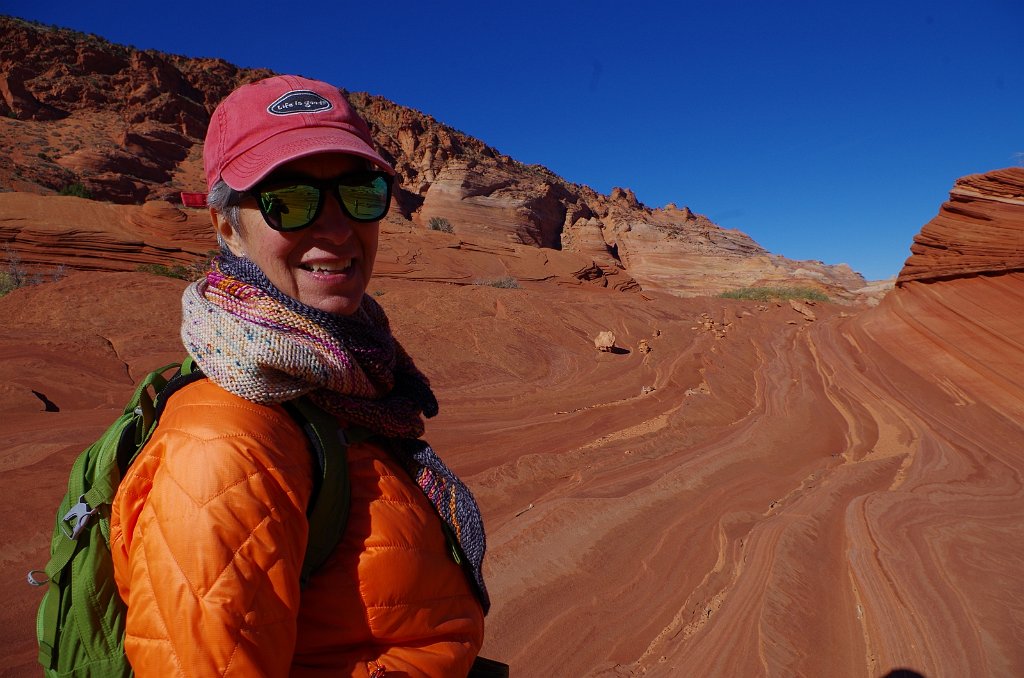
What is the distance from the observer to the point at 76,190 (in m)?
21.7

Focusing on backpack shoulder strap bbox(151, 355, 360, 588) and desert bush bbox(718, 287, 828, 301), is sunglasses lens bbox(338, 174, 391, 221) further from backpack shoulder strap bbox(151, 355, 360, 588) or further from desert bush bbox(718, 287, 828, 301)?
desert bush bbox(718, 287, 828, 301)

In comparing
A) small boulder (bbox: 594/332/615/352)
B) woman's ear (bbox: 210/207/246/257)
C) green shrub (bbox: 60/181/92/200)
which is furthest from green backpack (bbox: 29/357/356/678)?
green shrub (bbox: 60/181/92/200)

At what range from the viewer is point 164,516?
30.4 inches

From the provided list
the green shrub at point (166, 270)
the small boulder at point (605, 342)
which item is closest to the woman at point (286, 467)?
the small boulder at point (605, 342)

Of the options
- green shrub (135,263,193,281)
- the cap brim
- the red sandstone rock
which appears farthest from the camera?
green shrub (135,263,193,281)

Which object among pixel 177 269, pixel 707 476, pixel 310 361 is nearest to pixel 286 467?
pixel 310 361

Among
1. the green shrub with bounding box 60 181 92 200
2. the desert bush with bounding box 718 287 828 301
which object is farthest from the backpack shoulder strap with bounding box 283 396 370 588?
the green shrub with bounding box 60 181 92 200

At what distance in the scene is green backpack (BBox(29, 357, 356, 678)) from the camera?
94 centimetres

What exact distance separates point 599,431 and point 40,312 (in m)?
8.69

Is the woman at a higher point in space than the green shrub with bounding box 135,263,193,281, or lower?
higher

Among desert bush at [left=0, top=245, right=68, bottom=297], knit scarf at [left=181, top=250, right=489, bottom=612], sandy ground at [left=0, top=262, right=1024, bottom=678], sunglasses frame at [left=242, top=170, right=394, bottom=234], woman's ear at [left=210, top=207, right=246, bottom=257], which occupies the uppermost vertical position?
sunglasses frame at [left=242, top=170, right=394, bottom=234]

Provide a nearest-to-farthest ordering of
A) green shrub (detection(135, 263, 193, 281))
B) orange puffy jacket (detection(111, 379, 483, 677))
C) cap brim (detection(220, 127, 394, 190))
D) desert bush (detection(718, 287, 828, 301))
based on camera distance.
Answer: orange puffy jacket (detection(111, 379, 483, 677)) → cap brim (detection(220, 127, 394, 190)) → green shrub (detection(135, 263, 193, 281)) → desert bush (detection(718, 287, 828, 301))

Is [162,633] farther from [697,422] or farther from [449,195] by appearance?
[449,195]

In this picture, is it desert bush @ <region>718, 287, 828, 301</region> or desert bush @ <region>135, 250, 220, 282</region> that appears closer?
desert bush @ <region>135, 250, 220, 282</region>
